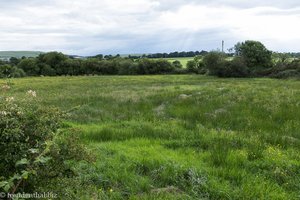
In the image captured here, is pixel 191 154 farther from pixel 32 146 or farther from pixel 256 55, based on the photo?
pixel 256 55

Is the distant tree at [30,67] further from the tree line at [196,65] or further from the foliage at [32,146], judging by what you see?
the foliage at [32,146]

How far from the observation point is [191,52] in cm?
13612

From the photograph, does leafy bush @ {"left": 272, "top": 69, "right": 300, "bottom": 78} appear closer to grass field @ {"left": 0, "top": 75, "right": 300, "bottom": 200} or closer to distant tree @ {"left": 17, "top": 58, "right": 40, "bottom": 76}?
grass field @ {"left": 0, "top": 75, "right": 300, "bottom": 200}

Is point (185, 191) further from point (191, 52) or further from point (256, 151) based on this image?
point (191, 52)

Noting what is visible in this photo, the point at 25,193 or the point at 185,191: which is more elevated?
the point at 25,193

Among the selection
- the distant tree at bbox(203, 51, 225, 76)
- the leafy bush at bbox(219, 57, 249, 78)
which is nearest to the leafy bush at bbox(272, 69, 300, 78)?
the leafy bush at bbox(219, 57, 249, 78)

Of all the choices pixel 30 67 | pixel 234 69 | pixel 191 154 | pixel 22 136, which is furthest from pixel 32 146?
pixel 30 67

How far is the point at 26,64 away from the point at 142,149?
90039 mm

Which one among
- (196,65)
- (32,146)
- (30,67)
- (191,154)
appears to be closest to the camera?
(32,146)

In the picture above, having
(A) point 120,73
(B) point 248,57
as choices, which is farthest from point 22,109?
(A) point 120,73

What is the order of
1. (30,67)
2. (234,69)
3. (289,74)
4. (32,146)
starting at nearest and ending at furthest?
1. (32,146)
2. (289,74)
3. (234,69)
4. (30,67)

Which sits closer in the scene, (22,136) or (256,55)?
(22,136)

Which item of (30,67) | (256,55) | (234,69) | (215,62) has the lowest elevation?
(30,67)

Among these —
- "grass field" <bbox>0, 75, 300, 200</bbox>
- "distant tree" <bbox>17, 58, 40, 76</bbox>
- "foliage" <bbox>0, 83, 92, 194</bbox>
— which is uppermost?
"foliage" <bbox>0, 83, 92, 194</bbox>
